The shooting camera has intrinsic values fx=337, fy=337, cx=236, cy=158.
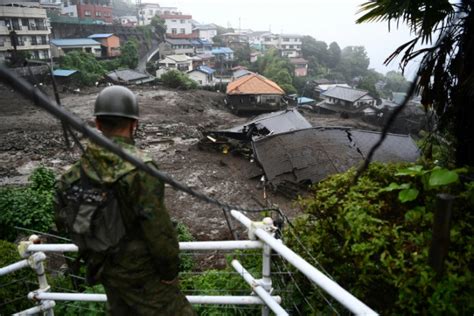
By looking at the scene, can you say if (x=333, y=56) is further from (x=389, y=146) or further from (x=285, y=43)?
(x=389, y=146)

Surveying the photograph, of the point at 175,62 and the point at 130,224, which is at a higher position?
the point at 130,224

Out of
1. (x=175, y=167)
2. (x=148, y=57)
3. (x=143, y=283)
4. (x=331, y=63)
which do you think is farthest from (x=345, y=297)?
(x=331, y=63)

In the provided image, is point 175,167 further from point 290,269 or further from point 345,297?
point 345,297

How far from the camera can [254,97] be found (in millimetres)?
31875

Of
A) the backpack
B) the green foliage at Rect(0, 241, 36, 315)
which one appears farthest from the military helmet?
the green foliage at Rect(0, 241, 36, 315)

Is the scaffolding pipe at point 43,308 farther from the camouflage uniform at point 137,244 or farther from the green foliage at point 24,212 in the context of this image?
the green foliage at point 24,212

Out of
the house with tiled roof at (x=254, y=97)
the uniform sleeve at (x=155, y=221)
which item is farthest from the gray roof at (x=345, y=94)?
the uniform sleeve at (x=155, y=221)

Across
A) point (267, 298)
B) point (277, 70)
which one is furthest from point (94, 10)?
point (267, 298)

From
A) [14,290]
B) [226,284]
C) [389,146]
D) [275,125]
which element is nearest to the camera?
[226,284]

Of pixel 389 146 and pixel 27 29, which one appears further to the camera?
pixel 27 29

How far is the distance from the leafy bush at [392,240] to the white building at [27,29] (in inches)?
1379

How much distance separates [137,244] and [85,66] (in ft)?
122

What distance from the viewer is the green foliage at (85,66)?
32.9 meters

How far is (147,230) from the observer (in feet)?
6.45
